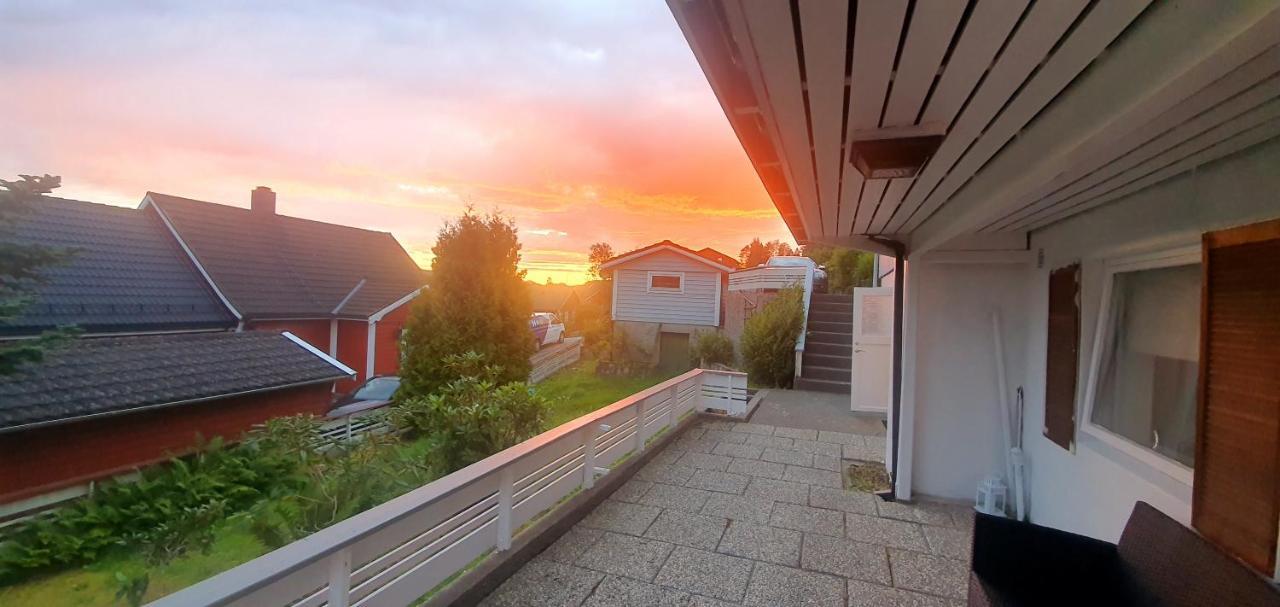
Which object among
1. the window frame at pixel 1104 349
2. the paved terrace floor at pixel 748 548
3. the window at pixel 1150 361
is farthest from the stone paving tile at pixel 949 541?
the window at pixel 1150 361

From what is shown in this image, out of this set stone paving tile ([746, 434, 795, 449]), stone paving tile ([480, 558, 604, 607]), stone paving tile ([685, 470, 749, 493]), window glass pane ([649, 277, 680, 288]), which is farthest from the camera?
window glass pane ([649, 277, 680, 288])

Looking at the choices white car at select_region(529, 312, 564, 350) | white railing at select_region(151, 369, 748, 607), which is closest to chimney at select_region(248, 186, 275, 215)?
white car at select_region(529, 312, 564, 350)

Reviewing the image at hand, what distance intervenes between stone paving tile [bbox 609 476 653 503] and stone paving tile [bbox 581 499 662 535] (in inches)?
3.4

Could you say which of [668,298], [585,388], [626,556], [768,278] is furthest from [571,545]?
[668,298]

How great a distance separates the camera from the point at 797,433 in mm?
6422

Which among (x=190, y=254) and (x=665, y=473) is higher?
(x=190, y=254)

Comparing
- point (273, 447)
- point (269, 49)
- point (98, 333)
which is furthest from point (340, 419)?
point (269, 49)

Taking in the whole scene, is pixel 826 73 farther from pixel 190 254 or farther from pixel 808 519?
pixel 190 254

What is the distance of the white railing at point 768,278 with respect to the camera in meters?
12.8

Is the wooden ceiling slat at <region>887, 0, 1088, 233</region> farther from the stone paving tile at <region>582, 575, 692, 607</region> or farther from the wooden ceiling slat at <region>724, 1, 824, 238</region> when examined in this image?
the stone paving tile at <region>582, 575, 692, 607</region>

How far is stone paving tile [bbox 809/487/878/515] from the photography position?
4.07 meters

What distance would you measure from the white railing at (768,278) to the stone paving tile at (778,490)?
840 cm

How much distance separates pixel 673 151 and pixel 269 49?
3.92m

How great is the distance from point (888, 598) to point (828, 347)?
861 cm
